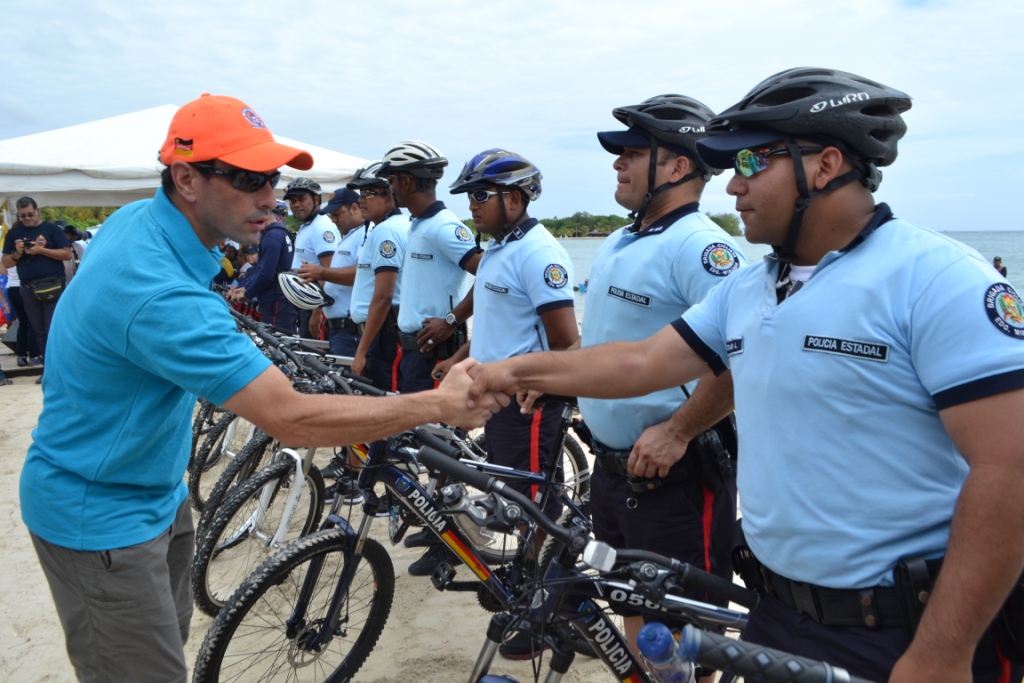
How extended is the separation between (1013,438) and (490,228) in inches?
128

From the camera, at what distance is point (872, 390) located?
1.67m

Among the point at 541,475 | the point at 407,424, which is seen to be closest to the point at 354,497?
the point at 541,475

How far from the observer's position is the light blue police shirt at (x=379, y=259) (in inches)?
232

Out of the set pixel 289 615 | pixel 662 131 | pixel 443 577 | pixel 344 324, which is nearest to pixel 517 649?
pixel 443 577

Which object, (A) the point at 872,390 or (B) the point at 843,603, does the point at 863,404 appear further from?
(B) the point at 843,603

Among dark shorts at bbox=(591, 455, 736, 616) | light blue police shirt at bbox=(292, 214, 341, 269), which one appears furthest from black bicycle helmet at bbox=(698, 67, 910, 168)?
light blue police shirt at bbox=(292, 214, 341, 269)

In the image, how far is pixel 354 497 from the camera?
11.8 feet

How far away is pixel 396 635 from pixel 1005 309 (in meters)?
3.59

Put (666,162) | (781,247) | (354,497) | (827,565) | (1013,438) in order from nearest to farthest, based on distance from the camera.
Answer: (1013,438), (827,565), (781,247), (666,162), (354,497)

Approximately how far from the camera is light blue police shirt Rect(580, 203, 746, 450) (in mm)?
2902

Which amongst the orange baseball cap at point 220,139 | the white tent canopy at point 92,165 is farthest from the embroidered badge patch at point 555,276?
the white tent canopy at point 92,165

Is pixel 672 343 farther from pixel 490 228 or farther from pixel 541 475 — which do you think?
pixel 490 228

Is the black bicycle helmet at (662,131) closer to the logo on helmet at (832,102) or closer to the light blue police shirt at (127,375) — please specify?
the logo on helmet at (832,102)

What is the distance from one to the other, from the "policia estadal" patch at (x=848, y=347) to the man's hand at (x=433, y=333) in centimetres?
367
